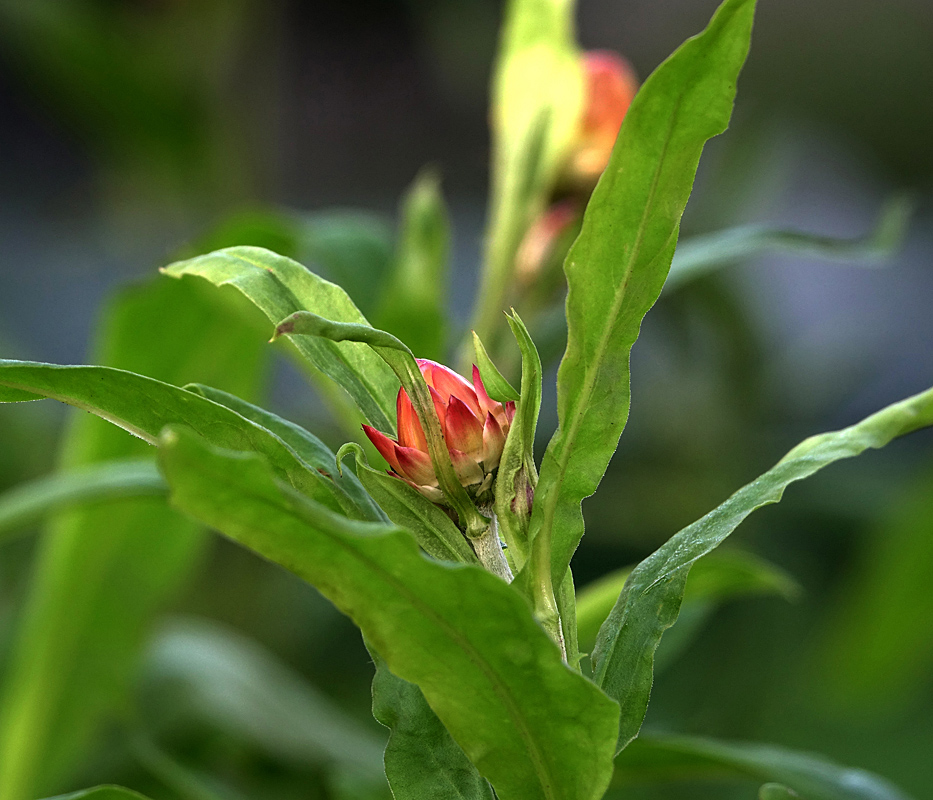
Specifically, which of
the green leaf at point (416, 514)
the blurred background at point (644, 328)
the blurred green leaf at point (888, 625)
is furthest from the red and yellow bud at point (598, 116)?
the blurred green leaf at point (888, 625)

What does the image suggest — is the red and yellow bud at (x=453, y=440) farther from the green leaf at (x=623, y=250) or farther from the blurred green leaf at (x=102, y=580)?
the blurred green leaf at (x=102, y=580)

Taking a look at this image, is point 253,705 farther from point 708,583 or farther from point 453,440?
point 453,440

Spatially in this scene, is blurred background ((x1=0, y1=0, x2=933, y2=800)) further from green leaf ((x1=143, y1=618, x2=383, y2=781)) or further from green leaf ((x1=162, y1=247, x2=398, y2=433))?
green leaf ((x1=162, y1=247, x2=398, y2=433))

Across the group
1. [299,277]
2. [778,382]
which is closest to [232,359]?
[299,277]

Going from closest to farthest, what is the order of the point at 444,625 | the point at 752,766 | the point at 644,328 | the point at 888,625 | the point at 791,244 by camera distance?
the point at 444,625 → the point at 752,766 → the point at 791,244 → the point at 888,625 → the point at 644,328

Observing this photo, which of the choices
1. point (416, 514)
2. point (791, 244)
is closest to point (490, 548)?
point (416, 514)

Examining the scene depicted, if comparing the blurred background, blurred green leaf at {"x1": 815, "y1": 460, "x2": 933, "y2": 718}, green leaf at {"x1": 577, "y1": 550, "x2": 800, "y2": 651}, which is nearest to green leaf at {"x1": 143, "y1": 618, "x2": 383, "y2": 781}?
the blurred background

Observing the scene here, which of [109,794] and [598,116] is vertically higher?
[598,116]

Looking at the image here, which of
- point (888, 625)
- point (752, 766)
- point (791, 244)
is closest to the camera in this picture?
point (752, 766)

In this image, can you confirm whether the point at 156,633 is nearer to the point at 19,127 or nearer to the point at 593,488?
the point at 593,488
